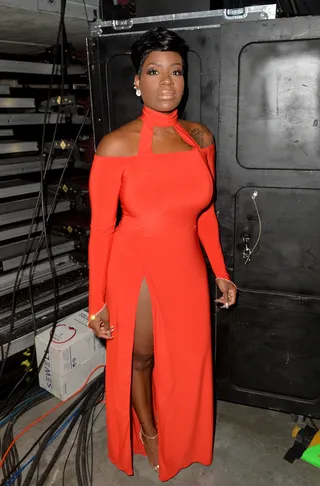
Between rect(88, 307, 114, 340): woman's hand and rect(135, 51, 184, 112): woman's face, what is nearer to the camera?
rect(135, 51, 184, 112): woman's face

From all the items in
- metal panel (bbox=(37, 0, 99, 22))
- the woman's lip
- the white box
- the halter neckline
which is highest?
metal panel (bbox=(37, 0, 99, 22))

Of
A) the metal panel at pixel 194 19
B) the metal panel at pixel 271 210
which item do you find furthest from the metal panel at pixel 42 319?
the metal panel at pixel 194 19

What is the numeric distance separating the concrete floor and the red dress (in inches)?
4.9

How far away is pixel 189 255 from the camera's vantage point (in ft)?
6.07

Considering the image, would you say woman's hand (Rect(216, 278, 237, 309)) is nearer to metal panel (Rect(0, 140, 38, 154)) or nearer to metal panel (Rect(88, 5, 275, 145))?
metal panel (Rect(88, 5, 275, 145))

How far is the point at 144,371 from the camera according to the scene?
204 centimetres

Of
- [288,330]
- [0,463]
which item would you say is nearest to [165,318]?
[288,330]

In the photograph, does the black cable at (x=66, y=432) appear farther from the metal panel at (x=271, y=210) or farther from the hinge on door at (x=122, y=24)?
the hinge on door at (x=122, y=24)

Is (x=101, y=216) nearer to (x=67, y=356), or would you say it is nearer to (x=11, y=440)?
(x=67, y=356)

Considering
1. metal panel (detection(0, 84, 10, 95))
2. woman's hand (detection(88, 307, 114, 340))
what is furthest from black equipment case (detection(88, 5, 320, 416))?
woman's hand (detection(88, 307, 114, 340))

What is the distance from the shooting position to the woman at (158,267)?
1669mm

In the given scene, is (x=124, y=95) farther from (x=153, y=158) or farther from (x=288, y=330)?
(x=288, y=330)

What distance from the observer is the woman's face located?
5.32 ft

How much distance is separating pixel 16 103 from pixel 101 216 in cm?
119
